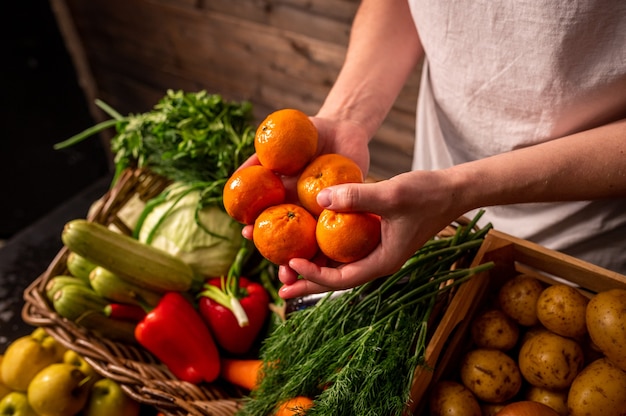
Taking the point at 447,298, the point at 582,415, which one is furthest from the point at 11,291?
the point at 582,415

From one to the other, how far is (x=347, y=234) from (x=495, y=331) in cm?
42

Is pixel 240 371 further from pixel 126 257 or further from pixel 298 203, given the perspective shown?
pixel 298 203

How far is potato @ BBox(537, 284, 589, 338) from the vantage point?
36.9 inches

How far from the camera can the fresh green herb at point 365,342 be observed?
89cm

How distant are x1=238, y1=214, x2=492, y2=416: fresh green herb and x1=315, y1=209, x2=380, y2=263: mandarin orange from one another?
19cm

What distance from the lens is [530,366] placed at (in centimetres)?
95

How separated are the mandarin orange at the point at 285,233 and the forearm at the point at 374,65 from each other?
0.35 metres

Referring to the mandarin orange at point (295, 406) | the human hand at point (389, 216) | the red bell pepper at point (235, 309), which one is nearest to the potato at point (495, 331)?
the human hand at point (389, 216)

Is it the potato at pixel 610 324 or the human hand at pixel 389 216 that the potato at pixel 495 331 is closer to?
the potato at pixel 610 324

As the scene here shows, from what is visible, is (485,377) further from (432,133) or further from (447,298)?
(432,133)

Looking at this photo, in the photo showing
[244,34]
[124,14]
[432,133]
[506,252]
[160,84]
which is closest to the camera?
[506,252]

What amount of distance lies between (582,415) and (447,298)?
0.32 meters

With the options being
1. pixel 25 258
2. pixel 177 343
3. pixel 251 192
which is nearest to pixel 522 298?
pixel 251 192

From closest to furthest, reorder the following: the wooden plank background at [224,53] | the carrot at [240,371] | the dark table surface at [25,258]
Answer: the carrot at [240,371], the dark table surface at [25,258], the wooden plank background at [224,53]
